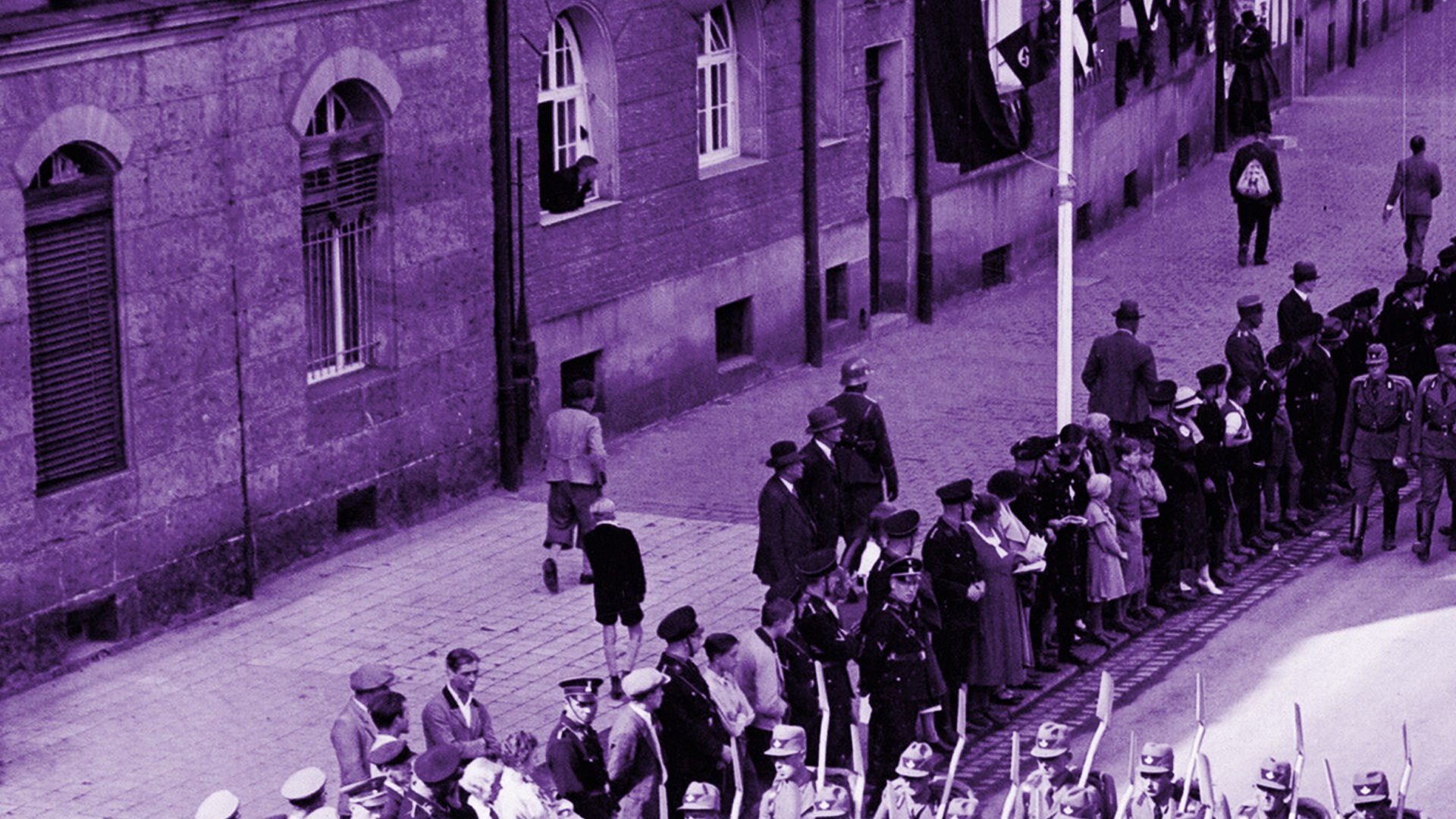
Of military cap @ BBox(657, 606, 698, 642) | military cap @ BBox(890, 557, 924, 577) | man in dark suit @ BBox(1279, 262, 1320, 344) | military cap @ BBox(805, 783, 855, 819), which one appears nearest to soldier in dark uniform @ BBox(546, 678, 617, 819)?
military cap @ BBox(657, 606, 698, 642)

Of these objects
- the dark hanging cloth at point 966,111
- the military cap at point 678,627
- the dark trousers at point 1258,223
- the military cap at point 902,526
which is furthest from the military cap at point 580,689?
the dark trousers at point 1258,223

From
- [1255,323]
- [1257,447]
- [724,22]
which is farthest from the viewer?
[724,22]

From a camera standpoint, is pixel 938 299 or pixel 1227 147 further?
pixel 1227 147

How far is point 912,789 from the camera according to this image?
510 inches

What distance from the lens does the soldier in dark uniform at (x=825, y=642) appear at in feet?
51.1

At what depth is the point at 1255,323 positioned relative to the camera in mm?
22453

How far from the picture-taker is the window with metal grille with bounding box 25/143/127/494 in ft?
59.2

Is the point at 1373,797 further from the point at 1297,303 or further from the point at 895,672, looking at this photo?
the point at 1297,303

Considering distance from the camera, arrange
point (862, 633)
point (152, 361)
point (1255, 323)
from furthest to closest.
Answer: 1. point (1255, 323)
2. point (152, 361)
3. point (862, 633)

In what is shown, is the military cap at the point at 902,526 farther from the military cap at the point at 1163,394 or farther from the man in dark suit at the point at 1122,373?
the man in dark suit at the point at 1122,373

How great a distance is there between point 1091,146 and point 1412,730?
1746 centimetres

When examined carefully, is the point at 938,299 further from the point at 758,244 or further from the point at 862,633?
the point at 862,633

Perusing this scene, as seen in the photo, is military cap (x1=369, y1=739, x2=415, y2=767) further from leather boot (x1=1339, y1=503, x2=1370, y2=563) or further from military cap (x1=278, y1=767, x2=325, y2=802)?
leather boot (x1=1339, y1=503, x2=1370, y2=563)

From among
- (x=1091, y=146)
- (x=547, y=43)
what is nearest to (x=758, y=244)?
(x=547, y=43)
